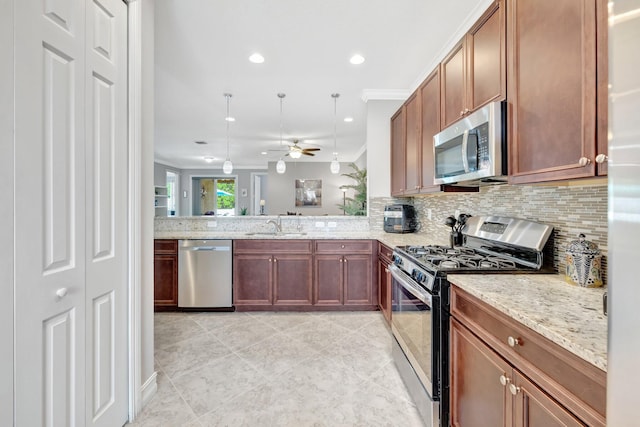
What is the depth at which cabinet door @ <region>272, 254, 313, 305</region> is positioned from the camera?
3377mm

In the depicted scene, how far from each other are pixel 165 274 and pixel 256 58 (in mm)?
2528

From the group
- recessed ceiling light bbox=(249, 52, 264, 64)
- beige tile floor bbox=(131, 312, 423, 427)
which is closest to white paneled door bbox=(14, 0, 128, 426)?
beige tile floor bbox=(131, 312, 423, 427)

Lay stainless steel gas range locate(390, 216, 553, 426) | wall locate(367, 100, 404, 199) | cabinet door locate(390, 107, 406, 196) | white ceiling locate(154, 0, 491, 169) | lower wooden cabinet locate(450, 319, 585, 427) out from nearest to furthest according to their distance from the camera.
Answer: lower wooden cabinet locate(450, 319, 585, 427), stainless steel gas range locate(390, 216, 553, 426), white ceiling locate(154, 0, 491, 169), cabinet door locate(390, 107, 406, 196), wall locate(367, 100, 404, 199)

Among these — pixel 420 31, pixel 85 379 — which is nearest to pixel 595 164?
pixel 420 31

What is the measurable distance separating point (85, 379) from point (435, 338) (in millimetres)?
1652

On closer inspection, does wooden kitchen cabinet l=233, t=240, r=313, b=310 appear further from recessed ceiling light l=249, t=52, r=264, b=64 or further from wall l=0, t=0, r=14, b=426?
wall l=0, t=0, r=14, b=426

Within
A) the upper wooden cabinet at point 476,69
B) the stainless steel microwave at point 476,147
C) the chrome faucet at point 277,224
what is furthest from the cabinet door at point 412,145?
the chrome faucet at point 277,224

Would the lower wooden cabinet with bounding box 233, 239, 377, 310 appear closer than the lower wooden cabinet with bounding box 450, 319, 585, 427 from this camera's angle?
No

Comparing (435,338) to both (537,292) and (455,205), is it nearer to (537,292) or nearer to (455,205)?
(537,292)

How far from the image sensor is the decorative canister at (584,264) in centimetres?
124

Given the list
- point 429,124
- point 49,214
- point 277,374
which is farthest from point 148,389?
point 429,124

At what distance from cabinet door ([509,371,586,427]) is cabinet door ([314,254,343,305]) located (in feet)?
7.85

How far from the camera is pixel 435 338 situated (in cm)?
152

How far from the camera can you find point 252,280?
339cm
